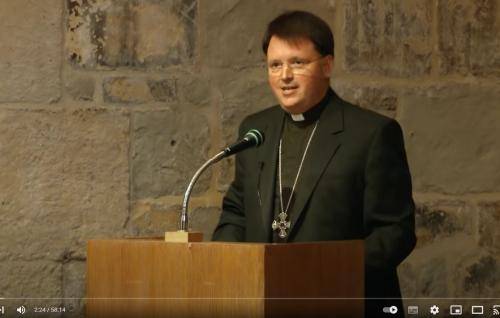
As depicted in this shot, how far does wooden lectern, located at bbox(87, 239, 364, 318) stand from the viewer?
2555 millimetres

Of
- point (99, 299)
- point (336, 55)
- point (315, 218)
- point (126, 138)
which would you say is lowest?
point (99, 299)

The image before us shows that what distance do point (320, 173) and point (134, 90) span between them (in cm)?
93

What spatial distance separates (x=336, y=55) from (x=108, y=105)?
0.86 m

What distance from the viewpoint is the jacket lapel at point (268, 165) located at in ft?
10.9

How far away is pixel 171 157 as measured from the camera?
12.9 ft

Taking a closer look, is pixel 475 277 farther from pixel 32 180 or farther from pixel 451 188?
pixel 32 180

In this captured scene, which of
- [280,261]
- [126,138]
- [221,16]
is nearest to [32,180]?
[126,138]

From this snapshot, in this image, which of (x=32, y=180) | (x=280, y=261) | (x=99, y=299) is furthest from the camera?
(x=32, y=180)

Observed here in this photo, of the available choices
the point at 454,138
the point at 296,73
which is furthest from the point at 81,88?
the point at 454,138

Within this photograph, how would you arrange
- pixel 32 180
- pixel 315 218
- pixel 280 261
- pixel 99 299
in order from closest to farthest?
pixel 280 261 < pixel 99 299 < pixel 315 218 < pixel 32 180

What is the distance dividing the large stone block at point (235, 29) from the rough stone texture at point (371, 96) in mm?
326
